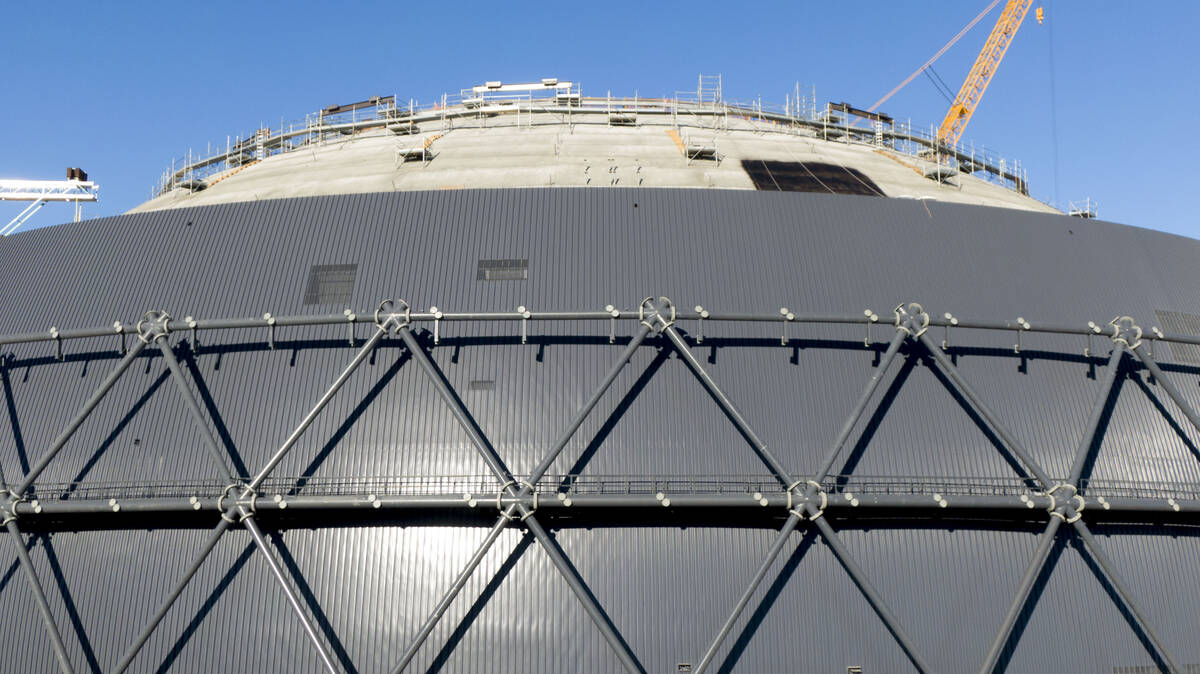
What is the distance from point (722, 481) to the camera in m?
27.8

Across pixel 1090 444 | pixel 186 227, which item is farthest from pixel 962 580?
pixel 186 227

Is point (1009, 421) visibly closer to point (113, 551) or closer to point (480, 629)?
point (480, 629)

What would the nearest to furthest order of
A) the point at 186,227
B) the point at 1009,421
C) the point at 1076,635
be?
the point at 1076,635 < the point at 1009,421 < the point at 186,227

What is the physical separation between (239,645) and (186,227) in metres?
16.0

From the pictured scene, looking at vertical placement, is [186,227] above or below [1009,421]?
above

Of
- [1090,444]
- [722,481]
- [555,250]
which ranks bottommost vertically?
[722,481]

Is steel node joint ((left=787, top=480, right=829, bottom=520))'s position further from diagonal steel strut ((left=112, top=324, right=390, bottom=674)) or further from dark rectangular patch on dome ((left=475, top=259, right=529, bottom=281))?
diagonal steel strut ((left=112, top=324, right=390, bottom=674))

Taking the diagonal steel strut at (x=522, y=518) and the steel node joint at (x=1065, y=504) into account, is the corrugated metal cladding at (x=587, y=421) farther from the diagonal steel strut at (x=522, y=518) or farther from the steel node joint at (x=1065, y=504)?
the steel node joint at (x=1065, y=504)

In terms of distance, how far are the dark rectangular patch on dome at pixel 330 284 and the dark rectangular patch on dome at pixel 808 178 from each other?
18718 millimetres

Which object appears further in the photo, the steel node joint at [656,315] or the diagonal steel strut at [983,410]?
the steel node joint at [656,315]

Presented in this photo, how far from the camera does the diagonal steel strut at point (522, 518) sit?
1005 inches

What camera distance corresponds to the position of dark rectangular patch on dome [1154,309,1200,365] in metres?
33.9

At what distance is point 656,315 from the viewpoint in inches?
1137

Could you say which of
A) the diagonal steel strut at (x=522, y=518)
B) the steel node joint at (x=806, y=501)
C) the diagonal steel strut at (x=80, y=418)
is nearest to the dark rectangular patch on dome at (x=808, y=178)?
the diagonal steel strut at (x=522, y=518)
